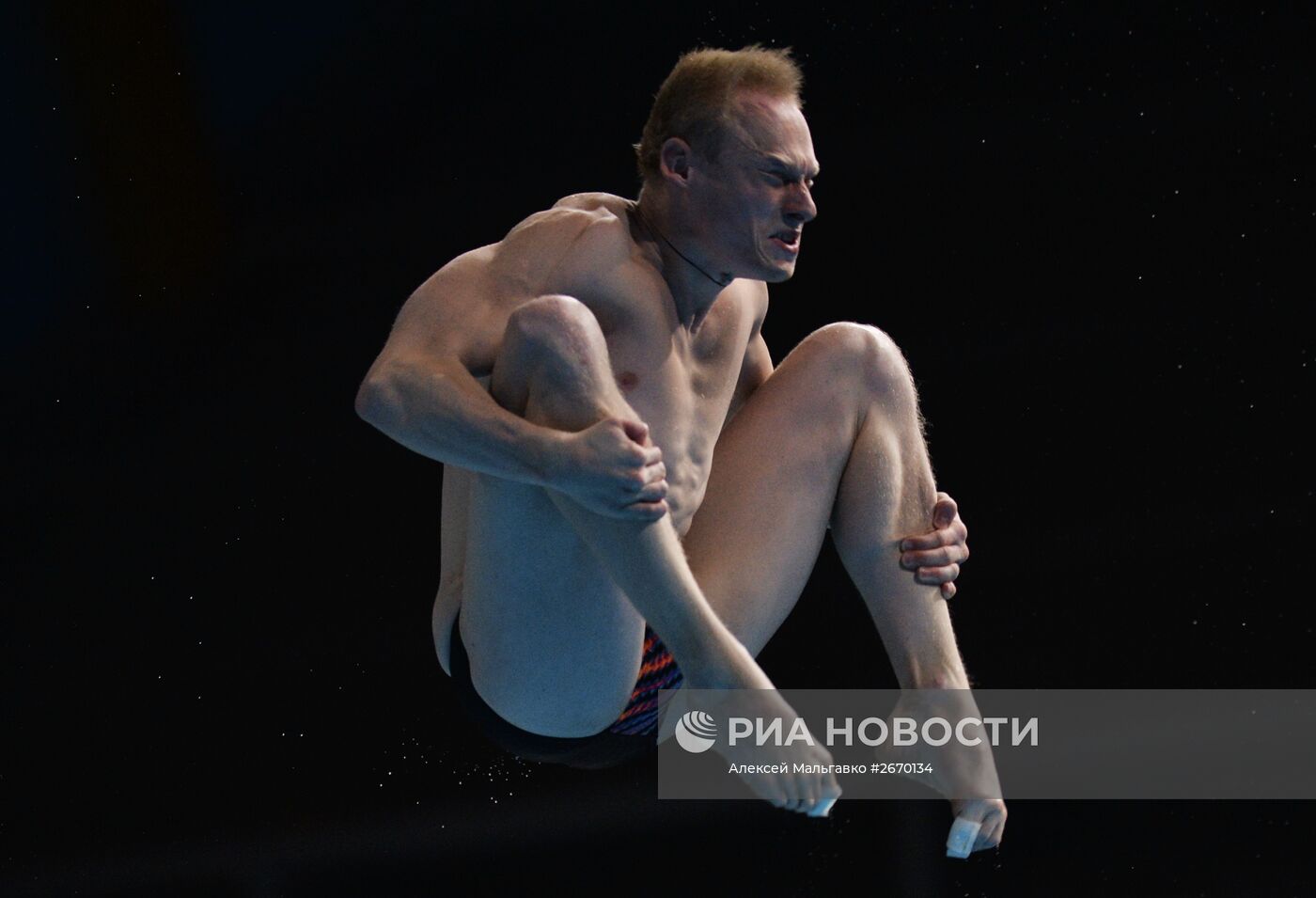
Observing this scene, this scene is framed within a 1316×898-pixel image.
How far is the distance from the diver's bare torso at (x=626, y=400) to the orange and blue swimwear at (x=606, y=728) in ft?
0.15

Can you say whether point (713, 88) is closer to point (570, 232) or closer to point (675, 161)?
point (675, 161)

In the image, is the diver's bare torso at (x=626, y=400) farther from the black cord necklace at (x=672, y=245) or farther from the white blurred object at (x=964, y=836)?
the white blurred object at (x=964, y=836)

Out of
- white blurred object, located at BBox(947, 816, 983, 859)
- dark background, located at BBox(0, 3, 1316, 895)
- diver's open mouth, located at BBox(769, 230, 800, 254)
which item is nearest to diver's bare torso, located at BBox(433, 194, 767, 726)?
diver's open mouth, located at BBox(769, 230, 800, 254)

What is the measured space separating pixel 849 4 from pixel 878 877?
128 cm

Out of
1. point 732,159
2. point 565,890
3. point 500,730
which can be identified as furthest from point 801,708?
point 732,159

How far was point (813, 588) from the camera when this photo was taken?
2.66 m

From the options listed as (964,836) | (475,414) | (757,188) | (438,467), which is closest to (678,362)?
(757,188)

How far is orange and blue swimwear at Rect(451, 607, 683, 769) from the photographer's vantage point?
5.63 feet

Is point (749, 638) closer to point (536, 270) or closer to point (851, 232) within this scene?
point (536, 270)

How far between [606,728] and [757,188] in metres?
0.54

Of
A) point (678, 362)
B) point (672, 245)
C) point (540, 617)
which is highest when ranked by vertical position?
point (672, 245)

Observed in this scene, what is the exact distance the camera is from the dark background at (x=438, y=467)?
244 cm

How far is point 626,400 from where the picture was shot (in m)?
1.65

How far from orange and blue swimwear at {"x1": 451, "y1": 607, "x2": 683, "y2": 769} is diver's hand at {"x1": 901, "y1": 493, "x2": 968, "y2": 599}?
248mm
